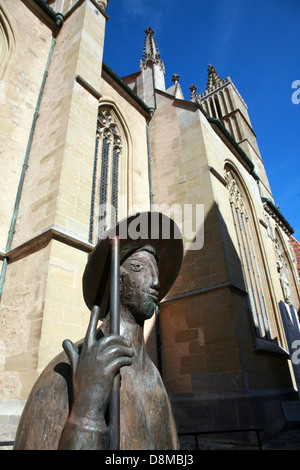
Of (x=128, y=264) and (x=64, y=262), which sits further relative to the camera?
(x=64, y=262)

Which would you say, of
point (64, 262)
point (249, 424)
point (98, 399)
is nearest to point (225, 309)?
point (249, 424)

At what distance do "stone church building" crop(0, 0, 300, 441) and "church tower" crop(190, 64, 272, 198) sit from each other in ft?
25.1

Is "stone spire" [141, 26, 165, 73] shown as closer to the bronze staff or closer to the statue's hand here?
the bronze staff

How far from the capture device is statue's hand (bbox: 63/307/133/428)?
873mm

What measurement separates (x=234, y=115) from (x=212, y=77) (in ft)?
38.3

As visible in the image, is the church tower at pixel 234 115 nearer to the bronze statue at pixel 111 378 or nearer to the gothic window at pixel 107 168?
the gothic window at pixel 107 168

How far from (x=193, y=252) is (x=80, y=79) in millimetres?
4235

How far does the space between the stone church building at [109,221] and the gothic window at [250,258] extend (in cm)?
7

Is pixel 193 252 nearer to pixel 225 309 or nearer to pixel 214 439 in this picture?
pixel 225 309

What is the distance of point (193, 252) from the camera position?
654cm

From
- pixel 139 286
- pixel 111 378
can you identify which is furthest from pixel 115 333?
pixel 139 286

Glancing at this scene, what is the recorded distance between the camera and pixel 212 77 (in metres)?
29.3

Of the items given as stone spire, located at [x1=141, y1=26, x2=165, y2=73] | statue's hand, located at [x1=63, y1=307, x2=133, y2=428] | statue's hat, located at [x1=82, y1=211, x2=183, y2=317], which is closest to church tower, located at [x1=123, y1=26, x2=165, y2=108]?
stone spire, located at [x1=141, y1=26, x2=165, y2=73]
